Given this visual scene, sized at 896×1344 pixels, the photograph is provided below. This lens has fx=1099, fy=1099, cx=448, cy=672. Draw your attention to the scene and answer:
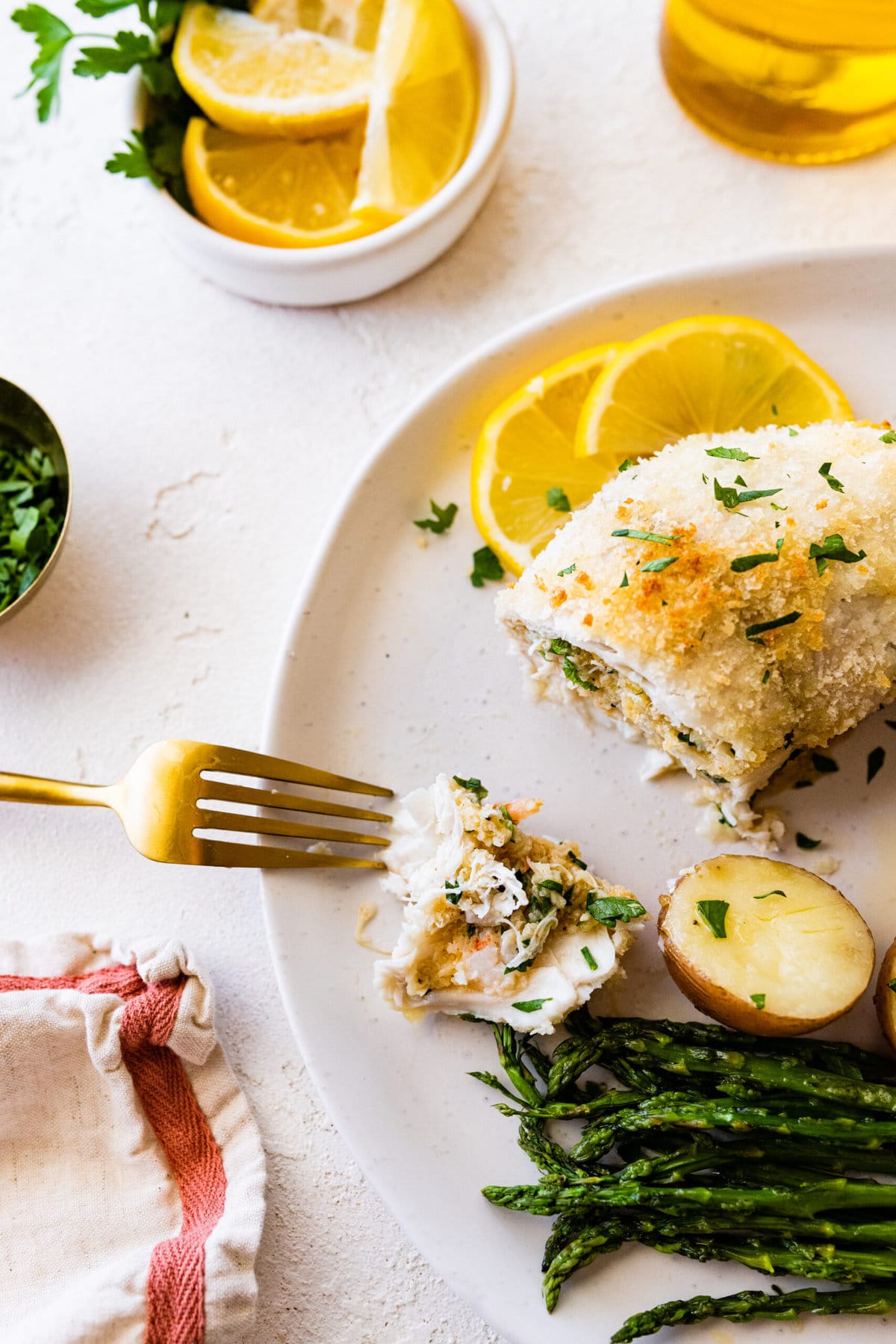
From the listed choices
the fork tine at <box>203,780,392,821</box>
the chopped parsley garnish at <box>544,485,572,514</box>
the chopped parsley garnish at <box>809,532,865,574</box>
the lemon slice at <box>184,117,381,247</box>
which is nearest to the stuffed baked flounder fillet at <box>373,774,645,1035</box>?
the fork tine at <box>203,780,392,821</box>

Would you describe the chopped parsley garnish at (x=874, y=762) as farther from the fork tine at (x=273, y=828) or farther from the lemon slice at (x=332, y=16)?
the lemon slice at (x=332, y=16)

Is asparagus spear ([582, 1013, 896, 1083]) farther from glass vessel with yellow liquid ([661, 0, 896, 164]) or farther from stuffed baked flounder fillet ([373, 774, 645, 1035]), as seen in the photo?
glass vessel with yellow liquid ([661, 0, 896, 164])

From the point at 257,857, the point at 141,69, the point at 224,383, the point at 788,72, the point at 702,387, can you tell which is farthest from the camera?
the point at 224,383

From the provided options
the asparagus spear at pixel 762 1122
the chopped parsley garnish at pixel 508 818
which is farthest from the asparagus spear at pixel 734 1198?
the chopped parsley garnish at pixel 508 818

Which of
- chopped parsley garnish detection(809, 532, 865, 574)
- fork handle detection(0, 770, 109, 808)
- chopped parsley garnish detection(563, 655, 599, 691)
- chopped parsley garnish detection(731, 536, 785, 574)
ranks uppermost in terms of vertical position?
chopped parsley garnish detection(809, 532, 865, 574)

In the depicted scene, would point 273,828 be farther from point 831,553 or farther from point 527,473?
point 831,553

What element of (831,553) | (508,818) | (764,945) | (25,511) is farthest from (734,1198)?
(25,511)
